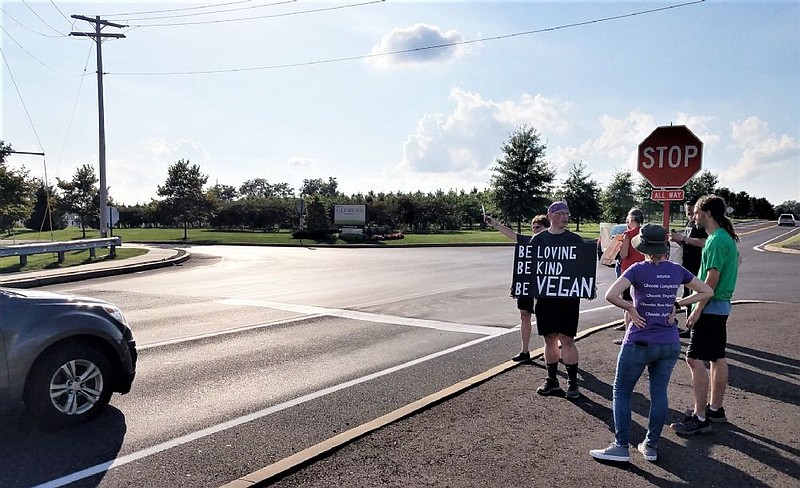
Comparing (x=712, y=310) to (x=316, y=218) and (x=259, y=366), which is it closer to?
(x=259, y=366)

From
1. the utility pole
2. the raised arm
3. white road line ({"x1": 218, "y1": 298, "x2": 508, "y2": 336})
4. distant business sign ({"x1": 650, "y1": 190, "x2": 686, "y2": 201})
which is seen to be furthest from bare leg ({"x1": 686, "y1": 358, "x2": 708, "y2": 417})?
the utility pole

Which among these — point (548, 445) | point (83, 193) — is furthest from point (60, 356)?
point (83, 193)

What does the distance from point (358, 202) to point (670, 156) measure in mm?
58348

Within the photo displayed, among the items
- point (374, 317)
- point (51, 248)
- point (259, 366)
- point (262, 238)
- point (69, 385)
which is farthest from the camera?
point (262, 238)

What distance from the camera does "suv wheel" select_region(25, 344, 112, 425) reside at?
4648mm

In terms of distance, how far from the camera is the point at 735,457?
13.6 feet

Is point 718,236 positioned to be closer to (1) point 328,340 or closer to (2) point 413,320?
(1) point 328,340

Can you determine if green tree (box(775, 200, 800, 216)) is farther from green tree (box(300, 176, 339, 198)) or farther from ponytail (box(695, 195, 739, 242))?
ponytail (box(695, 195, 739, 242))

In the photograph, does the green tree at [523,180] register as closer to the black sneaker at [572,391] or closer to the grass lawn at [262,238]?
the grass lawn at [262,238]

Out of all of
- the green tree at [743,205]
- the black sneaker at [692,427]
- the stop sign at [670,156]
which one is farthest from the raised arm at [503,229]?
the green tree at [743,205]

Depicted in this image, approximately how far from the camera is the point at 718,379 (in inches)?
189

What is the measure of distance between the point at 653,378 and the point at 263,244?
3431cm

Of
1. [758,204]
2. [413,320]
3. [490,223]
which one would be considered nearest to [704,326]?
[490,223]

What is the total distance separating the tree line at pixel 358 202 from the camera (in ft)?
142
